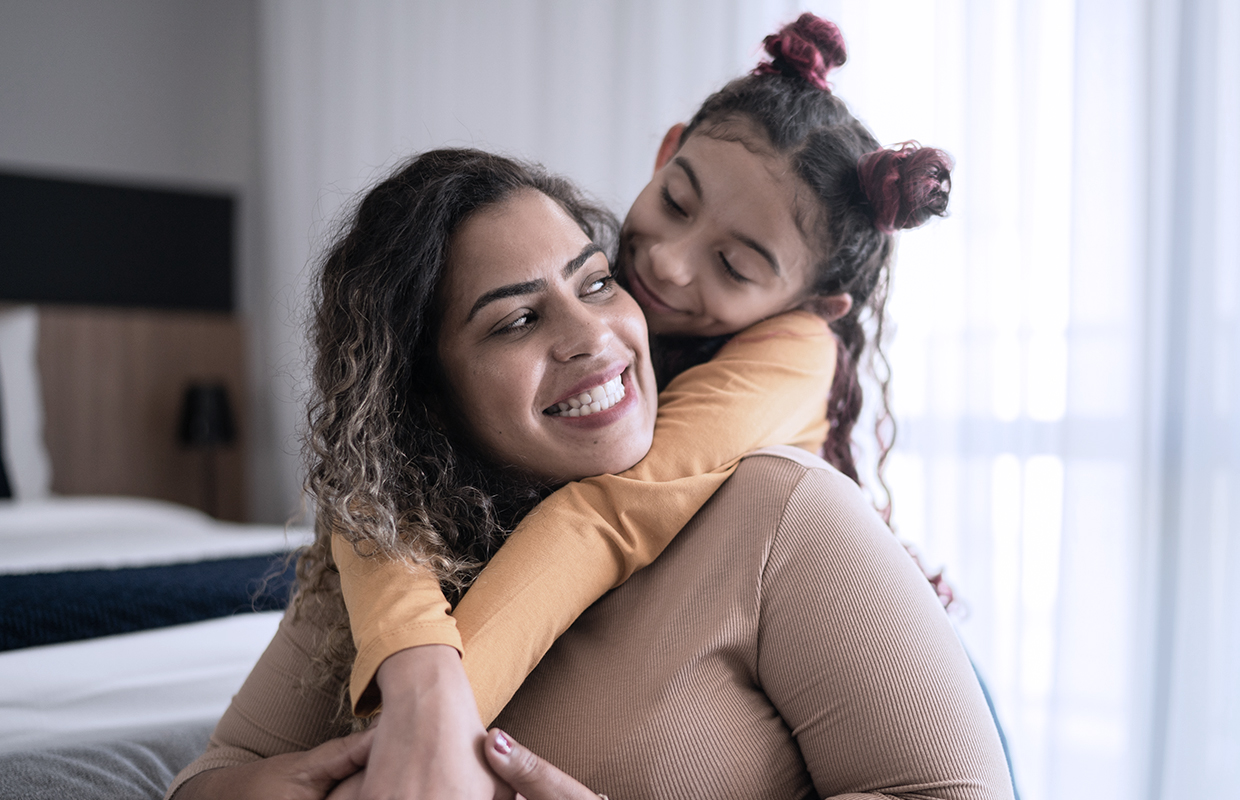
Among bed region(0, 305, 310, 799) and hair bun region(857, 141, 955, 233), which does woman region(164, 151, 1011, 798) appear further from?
hair bun region(857, 141, 955, 233)

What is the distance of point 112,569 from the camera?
2.05 m

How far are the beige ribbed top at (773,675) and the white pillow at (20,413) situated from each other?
3.69m

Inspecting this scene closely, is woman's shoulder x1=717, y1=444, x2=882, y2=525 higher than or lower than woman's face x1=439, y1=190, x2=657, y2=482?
lower

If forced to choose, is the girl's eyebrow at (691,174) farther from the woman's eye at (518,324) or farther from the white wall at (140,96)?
the white wall at (140,96)

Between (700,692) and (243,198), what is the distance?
4.82 m

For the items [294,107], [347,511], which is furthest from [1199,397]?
[294,107]

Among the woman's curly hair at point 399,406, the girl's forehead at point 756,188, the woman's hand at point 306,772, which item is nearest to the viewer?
the woman's hand at point 306,772

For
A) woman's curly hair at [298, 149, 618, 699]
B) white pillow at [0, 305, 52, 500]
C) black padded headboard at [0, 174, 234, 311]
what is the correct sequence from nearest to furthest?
woman's curly hair at [298, 149, 618, 699] → white pillow at [0, 305, 52, 500] → black padded headboard at [0, 174, 234, 311]

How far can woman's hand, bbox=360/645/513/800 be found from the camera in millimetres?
763

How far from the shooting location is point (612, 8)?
344 cm

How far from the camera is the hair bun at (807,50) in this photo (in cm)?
140

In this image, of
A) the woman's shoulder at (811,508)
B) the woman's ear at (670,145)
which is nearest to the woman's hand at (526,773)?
the woman's shoulder at (811,508)

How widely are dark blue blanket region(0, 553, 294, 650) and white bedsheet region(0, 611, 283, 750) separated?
3 centimetres

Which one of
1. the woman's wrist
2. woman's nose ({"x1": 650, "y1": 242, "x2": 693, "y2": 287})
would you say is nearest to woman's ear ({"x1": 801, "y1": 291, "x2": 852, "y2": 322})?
woman's nose ({"x1": 650, "y1": 242, "x2": 693, "y2": 287})
